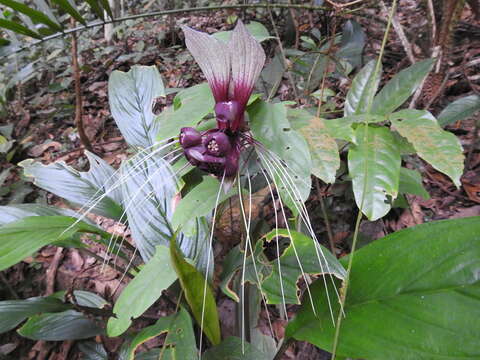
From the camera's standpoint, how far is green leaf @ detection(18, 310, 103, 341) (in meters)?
0.96

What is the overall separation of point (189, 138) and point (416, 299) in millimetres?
429

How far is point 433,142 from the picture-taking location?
0.61 metres

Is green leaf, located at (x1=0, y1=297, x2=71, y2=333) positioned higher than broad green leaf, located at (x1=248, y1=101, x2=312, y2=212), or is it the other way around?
broad green leaf, located at (x1=248, y1=101, x2=312, y2=212)

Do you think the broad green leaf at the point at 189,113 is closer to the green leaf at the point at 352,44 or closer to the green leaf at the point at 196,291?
the green leaf at the point at 196,291

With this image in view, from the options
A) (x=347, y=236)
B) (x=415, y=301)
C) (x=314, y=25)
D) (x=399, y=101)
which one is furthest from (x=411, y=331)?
(x=314, y=25)

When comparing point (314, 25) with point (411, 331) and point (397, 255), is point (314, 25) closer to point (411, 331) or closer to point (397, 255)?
point (397, 255)

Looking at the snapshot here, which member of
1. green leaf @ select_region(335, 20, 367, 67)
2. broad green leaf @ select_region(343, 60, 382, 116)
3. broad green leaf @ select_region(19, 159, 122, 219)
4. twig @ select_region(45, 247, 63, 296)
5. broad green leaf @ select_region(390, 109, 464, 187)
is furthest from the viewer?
green leaf @ select_region(335, 20, 367, 67)

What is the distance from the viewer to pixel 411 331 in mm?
519

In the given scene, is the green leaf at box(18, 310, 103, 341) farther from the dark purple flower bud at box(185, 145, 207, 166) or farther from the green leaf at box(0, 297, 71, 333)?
the dark purple flower bud at box(185, 145, 207, 166)

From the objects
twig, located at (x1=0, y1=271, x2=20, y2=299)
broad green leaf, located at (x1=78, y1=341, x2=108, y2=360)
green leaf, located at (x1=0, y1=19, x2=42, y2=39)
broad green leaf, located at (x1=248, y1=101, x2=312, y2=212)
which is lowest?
broad green leaf, located at (x1=78, y1=341, x2=108, y2=360)

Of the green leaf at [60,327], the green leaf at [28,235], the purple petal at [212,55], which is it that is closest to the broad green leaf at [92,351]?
the green leaf at [60,327]

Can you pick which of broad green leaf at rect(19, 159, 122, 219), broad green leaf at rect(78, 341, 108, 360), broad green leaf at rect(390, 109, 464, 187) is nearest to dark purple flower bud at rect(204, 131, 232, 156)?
broad green leaf at rect(390, 109, 464, 187)

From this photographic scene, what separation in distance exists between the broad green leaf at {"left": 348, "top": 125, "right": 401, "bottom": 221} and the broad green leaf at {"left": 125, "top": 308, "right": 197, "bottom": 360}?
446mm

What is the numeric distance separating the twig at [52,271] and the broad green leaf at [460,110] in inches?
57.8
